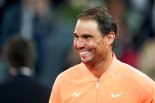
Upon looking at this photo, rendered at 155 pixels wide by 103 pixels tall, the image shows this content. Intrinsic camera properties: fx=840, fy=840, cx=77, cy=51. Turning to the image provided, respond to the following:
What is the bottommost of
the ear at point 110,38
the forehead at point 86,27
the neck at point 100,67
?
the neck at point 100,67

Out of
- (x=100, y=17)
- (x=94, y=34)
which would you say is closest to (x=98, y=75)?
(x=94, y=34)

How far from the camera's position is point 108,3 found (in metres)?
13.3

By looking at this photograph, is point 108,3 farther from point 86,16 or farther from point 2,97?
point 86,16

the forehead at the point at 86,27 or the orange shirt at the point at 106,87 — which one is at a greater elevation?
the forehead at the point at 86,27

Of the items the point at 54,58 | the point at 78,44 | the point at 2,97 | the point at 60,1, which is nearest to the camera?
the point at 78,44

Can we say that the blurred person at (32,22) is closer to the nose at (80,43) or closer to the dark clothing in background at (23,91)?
the dark clothing in background at (23,91)

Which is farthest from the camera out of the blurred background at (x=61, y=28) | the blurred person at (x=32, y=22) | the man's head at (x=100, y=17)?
the blurred person at (x=32, y=22)

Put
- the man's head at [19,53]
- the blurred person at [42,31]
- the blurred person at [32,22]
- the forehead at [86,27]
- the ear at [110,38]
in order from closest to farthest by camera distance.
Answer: the forehead at [86,27], the ear at [110,38], the man's head at [19,53], the blurred person at [42,31], the blurred person at [32,22]

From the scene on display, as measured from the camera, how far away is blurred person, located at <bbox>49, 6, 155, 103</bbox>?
7844 mm

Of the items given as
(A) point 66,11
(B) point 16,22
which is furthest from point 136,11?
(B) point 16,22

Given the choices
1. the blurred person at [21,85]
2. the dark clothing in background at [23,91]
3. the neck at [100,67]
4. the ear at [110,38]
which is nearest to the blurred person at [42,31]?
the blurred person at [21,85]

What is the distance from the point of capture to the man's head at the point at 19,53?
987cm

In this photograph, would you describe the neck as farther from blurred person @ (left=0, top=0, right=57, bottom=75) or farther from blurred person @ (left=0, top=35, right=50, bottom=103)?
blurred person @ (left=0, top=0, right=57, bottom=75)

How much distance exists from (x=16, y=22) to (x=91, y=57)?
17.5ft
